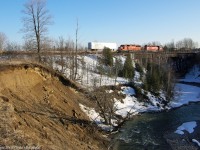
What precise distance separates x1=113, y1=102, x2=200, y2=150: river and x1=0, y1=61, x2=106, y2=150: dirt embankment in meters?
2.67

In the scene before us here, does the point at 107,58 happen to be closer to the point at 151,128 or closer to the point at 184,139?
the point at 151,128

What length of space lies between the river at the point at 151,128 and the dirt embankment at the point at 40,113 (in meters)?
2.67

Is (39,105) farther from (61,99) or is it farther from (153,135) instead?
(153,135)

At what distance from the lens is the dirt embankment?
1969cm

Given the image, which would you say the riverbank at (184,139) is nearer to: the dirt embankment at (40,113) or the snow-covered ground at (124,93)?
the snow-covered ground at (124,93)

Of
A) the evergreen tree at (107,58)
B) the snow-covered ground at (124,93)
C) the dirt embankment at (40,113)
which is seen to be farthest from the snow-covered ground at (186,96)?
the dirt embankment at (40,113)

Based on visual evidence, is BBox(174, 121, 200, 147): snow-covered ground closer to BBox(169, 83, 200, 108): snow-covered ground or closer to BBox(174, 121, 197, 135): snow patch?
BBox(174, 121, 197, 135): snow patch

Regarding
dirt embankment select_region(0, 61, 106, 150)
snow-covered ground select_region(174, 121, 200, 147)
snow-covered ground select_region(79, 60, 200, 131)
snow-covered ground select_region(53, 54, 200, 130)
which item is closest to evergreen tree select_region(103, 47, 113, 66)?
snow-covered ground select_region(53, 54, 200, 130)

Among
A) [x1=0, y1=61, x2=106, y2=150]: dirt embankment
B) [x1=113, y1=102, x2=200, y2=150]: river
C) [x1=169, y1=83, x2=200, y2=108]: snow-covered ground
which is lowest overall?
[x1=169, y1=83, x2=200, y2=108]: snow-covered ground

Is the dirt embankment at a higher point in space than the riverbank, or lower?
higher

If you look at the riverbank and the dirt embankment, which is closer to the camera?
the dirt embankment

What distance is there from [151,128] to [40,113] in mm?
13803

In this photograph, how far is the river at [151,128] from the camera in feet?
91.6

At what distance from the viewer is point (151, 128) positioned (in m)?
34.7
